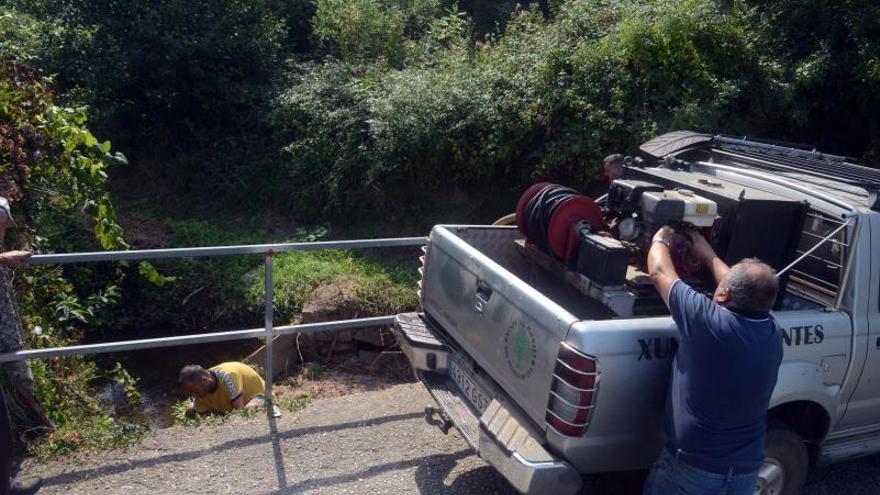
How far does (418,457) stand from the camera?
4887mm

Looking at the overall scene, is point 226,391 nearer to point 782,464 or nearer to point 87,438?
point 87,438

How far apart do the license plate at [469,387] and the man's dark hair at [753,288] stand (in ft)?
4.90

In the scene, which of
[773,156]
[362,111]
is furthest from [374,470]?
[362,111]

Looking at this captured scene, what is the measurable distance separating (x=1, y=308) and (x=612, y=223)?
374 cm

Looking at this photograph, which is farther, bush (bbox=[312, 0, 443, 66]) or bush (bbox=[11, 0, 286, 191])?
bush (bbox=[312, 0, 443, 66])

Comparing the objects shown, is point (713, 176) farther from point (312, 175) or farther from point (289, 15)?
point (289, 15)

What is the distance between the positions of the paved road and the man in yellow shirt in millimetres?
525

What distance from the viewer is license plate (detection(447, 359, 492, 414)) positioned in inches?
170

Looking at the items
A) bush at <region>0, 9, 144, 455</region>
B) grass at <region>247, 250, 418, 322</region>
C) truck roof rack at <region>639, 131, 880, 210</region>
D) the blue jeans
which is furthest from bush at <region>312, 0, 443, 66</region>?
the blue jeans

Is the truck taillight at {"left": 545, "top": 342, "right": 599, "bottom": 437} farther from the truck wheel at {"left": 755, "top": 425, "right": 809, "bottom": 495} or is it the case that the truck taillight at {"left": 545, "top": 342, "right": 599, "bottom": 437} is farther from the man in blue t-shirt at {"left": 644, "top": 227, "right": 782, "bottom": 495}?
the truck wheel at {"left": 755, "top": 425, "right": 809, "bottom": 495}

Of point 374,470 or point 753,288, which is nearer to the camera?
point 753,288

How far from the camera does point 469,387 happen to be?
4504 millimetres

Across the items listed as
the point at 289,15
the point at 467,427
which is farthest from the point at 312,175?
the point at 467,427

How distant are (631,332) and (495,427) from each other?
0.87 metres
